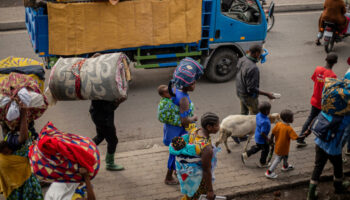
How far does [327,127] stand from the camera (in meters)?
4.22

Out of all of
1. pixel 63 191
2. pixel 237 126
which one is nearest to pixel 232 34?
pixel 237 126

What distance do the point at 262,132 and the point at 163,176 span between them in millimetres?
1554

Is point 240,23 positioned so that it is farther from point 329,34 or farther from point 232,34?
point 329,34

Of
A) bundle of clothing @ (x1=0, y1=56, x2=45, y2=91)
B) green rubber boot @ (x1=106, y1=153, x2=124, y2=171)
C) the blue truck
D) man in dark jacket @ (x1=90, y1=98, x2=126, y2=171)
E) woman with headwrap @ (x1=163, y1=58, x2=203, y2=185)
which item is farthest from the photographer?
the blue truck

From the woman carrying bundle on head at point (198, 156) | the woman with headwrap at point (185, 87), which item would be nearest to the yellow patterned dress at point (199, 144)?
the woman carrying bundle on head at point (198, 156)

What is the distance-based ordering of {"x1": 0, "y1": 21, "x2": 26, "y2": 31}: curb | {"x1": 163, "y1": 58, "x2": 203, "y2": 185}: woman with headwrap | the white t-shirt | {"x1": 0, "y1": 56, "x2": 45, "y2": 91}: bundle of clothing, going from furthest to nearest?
{"x1": 0, "y1": 21, "x2": 26, "y2": 31}: curb, {"x1": 0, "y1": 56, "x2": 45, "y2": 91}: bundle of clothing, {"x1": 163, "y1": 58, "x2": 203, "y2": 185}: woman with headwrap, the white t-shirt

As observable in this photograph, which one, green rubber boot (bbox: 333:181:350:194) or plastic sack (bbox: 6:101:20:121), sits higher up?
plastic sack (bbox: 6:101:20:121)

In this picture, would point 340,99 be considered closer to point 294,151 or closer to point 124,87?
point 294,151

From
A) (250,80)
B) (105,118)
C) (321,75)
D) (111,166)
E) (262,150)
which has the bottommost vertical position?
(111,166)

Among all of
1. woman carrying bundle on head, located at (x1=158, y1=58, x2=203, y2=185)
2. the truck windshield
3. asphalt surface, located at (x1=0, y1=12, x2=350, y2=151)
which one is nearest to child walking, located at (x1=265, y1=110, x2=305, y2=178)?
woman carrying bundle on head, located at (x1=158, y1=58, x2=203, y2=185)

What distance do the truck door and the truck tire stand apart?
1.05 ft

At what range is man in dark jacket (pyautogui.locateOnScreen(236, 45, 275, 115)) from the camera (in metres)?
5.51

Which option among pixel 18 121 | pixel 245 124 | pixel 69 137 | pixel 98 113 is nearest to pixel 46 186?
pixel 98 113

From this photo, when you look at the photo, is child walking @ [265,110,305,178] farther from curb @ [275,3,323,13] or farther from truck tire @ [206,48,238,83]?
curb @ [275,3,323,13]
